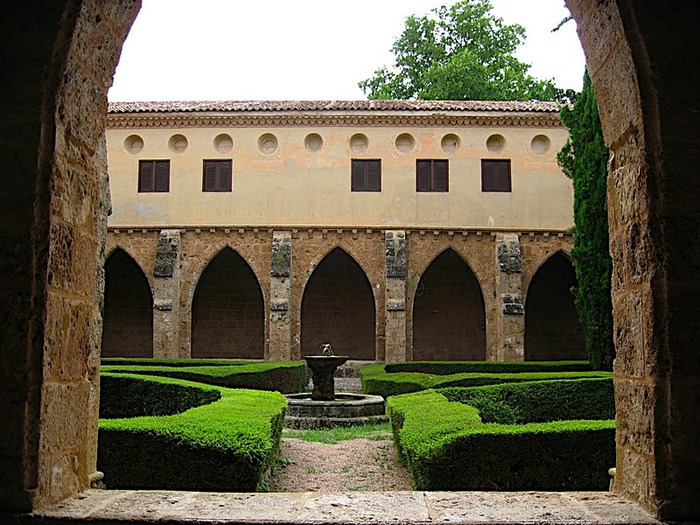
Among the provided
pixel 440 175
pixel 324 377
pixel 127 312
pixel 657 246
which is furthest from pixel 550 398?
pixel 127 312

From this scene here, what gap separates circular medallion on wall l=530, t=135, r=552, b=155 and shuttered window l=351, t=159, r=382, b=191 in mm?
4596

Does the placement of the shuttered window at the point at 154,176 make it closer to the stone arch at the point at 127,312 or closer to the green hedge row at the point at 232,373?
the stone arch at the point at 127,312

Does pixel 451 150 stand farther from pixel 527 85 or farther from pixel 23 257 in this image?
pixel 23 257

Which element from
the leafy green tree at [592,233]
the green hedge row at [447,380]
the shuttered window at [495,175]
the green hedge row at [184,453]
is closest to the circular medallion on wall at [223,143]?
the shuttered window at [495,175]

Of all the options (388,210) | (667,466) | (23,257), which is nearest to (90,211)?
(23,257)

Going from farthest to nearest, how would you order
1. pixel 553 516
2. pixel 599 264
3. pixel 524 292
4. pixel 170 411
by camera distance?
pixel 524 292
pixel 599 264
pixel 170 411
pixel 553 516

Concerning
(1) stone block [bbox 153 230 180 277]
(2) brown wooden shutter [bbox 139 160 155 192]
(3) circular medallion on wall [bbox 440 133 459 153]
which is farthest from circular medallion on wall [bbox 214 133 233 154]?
(3) circular medallion on wall [bbox 440 133 459 153]

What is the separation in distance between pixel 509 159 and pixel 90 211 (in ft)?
66.1

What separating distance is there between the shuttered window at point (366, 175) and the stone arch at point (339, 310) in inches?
91.0

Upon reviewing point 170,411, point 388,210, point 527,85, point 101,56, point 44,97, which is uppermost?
point 527,85

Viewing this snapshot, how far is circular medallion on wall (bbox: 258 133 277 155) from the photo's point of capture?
22578 mm

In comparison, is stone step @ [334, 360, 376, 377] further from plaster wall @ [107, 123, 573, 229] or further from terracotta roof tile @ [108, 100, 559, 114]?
terracotta roof tile @ [108, 100, 559, 114]

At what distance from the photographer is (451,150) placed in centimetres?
2248

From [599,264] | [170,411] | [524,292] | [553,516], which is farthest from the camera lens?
[524,292]
